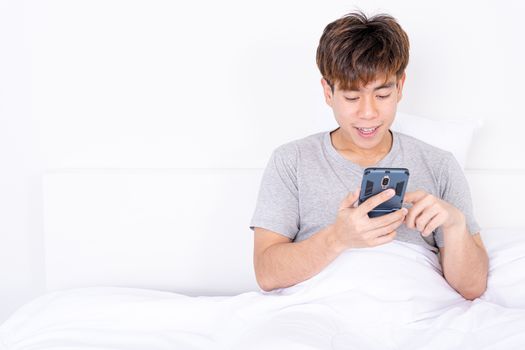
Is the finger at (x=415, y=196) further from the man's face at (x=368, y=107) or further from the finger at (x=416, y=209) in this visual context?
the man's face at (x=368, y=107)

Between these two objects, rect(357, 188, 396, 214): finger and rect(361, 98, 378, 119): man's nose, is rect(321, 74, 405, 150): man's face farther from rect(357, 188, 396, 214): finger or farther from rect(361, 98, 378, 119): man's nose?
rect(357, 188, 396, 214): finger

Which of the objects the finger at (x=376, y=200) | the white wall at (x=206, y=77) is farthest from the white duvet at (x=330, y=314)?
the white wall at (x=206, y=77)

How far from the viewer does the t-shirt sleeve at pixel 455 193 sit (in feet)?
5.15

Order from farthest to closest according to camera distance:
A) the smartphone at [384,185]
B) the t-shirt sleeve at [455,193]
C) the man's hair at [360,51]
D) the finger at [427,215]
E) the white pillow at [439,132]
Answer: the white pillow at [439,132], the t-shirt sleeve at [455,193], the man's hair at [360,51], the finger at [427,215], the smartphone at [384,185]

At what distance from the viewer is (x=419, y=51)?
78.3 inches

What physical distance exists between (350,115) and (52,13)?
3.12 ft

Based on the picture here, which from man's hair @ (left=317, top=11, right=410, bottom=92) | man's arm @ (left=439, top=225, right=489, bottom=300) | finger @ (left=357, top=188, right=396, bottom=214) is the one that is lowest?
man's arm @ (left=439, top=225, right=489, bottom=300)

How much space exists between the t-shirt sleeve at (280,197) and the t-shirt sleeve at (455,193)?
33 cm

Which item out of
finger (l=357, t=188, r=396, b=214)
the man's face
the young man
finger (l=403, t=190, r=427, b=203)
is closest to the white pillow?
the young man

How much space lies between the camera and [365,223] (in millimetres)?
1301

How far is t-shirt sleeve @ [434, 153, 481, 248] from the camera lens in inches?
61.7

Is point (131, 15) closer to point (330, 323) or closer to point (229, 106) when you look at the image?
point (229, 106)

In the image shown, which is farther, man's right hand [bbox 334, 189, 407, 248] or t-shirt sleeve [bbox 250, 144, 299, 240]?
t-shirt sleeve [bbox 250, 144, 299, 240]

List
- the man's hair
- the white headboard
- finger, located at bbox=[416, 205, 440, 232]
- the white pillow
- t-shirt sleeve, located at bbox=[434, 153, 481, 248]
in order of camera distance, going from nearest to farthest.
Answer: finger, located at bbox=[416, 205, 440, 232] < the man's hair < t-shirt sleeve, located at bbox=[434, 153, 481, 248] < the white pillow < the white headboard
